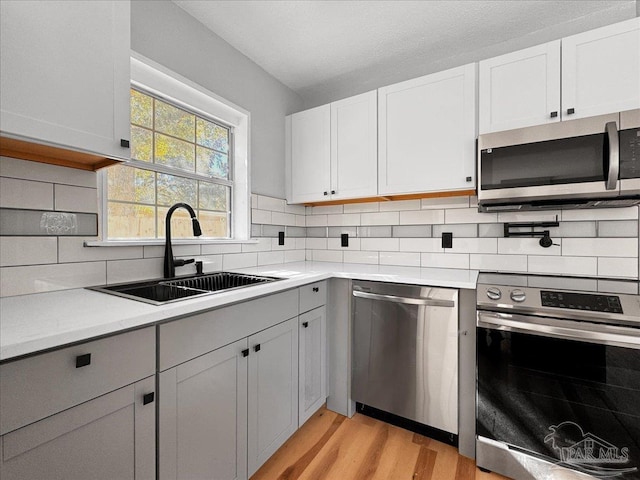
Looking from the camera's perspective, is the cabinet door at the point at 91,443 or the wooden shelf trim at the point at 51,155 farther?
the wooden shelf trim at the point at 51,155

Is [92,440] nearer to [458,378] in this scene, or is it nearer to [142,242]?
[142,242]

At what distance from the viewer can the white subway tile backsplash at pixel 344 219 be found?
2676mm

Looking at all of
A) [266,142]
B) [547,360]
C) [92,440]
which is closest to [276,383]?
[92,440]

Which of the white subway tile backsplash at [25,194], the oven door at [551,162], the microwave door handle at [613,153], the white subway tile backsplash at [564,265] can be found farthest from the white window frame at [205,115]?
the microwave door handle at [613,153]

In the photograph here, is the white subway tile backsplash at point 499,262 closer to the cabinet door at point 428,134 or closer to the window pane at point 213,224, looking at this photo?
the cabinet door at point 428,134

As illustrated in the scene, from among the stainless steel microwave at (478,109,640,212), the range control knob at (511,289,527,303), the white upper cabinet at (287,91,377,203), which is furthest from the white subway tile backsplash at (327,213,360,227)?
the range control knob at (511,289,527,303)

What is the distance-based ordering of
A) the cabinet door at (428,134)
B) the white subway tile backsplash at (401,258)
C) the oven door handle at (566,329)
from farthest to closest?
1. the white subway tile backsplash at (401,258)
2. the cabinet door at (428,134)
3. the oven door handle at (566,329)

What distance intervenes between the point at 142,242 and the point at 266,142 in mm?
1289

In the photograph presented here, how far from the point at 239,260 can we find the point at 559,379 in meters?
1.93

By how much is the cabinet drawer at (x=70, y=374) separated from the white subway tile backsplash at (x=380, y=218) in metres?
1.93

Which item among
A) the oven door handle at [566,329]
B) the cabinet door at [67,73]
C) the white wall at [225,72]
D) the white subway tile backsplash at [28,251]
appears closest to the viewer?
Answer: the cabinet door at [67,73]

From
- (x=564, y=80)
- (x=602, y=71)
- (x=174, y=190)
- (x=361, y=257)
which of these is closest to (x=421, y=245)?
(x=361, y=257)

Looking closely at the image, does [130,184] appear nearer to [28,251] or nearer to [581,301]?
[28,251]

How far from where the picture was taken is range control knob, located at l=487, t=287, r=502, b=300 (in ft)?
5.06
